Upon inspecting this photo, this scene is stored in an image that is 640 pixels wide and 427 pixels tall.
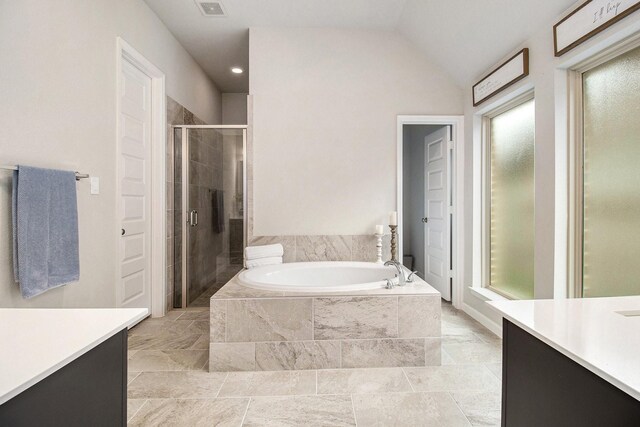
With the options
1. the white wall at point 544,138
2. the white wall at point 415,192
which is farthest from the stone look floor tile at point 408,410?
the white wall at point 415,192

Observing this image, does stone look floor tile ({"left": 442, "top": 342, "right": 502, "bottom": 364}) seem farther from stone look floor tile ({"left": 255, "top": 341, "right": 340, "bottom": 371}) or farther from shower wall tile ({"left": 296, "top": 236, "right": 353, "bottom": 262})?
shower wall tile ({"left": 296, "top": 236, "right": 353, "bottom": 262})

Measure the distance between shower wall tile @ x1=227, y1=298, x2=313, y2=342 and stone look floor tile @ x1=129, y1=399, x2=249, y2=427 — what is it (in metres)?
0.40

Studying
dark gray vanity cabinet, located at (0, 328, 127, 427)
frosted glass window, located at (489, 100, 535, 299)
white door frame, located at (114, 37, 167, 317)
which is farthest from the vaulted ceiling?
dark gray vanity cabinet, located at (0, 328, 127, 427)

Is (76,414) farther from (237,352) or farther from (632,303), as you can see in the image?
(632,303)

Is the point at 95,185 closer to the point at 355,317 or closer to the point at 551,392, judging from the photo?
the point at 355,317

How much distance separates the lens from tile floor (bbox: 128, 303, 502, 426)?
5.55 ft

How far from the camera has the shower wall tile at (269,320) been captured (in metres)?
2.15

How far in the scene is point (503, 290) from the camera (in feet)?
9.64

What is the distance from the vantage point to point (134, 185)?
2881 millimetres

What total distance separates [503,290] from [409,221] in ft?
7.23

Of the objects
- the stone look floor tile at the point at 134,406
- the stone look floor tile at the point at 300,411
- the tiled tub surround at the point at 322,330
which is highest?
the tiled tub surround at the point at 322,330

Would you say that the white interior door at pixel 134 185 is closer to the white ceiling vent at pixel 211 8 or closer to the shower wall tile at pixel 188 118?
the shower wall tile at pixel 188 118

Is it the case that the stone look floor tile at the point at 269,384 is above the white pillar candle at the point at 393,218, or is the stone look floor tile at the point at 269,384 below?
below

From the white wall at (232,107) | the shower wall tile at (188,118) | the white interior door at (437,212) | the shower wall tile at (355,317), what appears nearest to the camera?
the shower wall tile at (355,317)
